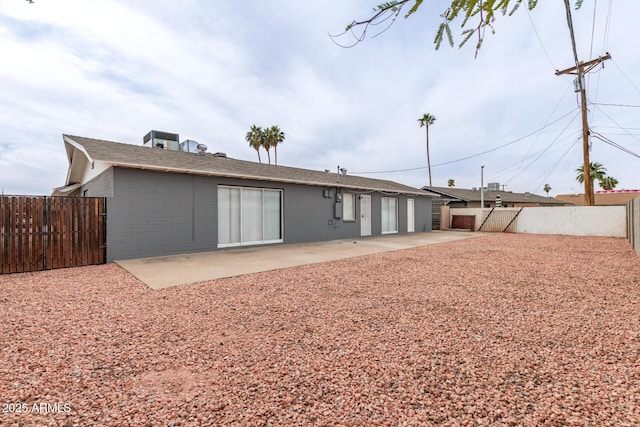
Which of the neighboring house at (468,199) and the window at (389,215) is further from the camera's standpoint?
the neighboring house at (468,199)

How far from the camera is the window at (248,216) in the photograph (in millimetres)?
9008

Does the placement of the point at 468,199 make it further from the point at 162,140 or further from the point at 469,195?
the point at 162,140

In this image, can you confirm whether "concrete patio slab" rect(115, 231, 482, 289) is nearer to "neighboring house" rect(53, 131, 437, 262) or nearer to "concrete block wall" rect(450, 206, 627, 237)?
"neighboring house" rect(53, 131, 437, 262)

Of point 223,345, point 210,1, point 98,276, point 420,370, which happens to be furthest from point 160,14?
point 420,370

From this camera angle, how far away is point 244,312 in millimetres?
3564

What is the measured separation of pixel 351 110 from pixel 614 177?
5467cm

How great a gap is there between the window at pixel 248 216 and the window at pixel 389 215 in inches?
265

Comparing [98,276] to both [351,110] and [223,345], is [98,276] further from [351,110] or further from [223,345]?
[351,110]

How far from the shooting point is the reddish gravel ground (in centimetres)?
175

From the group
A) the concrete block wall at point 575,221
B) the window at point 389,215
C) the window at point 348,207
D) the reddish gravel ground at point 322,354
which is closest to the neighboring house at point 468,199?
the concrete block wall at point 575,221

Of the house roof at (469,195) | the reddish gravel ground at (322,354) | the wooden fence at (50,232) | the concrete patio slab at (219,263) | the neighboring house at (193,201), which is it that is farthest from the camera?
the house roof at (469,195)

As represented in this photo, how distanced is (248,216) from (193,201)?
1.92 m

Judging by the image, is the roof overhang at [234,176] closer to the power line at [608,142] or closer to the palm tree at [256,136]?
the power line at [608,142]

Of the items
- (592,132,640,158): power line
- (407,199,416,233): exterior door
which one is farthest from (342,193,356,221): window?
(592,132,640,158): power line
